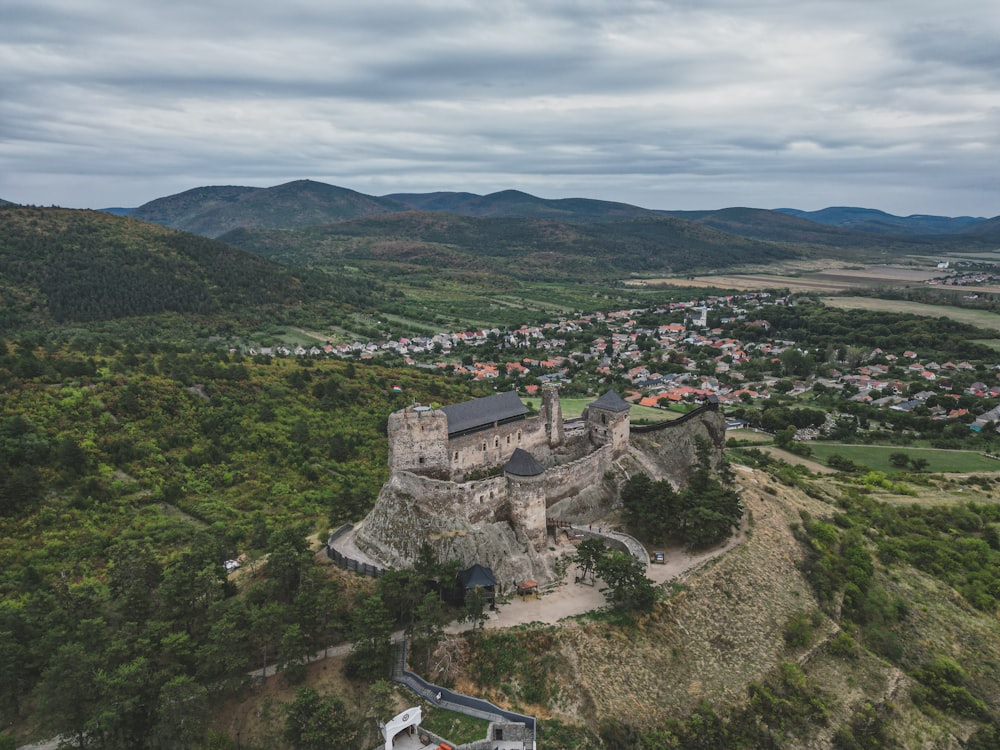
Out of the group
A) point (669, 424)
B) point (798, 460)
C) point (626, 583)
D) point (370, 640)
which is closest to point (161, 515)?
point (370, 640)

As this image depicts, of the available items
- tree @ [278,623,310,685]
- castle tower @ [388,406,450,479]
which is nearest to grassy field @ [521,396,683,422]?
castle tower @ [388,406,450,479]

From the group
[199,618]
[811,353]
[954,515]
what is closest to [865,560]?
A: [954,515]

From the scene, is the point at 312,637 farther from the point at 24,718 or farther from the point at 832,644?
the point at 832,644

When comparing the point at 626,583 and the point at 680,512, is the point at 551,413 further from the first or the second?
the point at 626,583

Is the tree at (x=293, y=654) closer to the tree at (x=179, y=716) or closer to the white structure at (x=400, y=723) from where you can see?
the tree at (x=179, y=716)

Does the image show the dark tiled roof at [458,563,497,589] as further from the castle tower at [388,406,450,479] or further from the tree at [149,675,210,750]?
the tree at [149,675,210,750]

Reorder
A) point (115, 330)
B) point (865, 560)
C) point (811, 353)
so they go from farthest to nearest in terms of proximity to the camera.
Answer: point (811, 353) < point (115, 330) < point (865, 560)

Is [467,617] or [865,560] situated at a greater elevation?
[467,617]
